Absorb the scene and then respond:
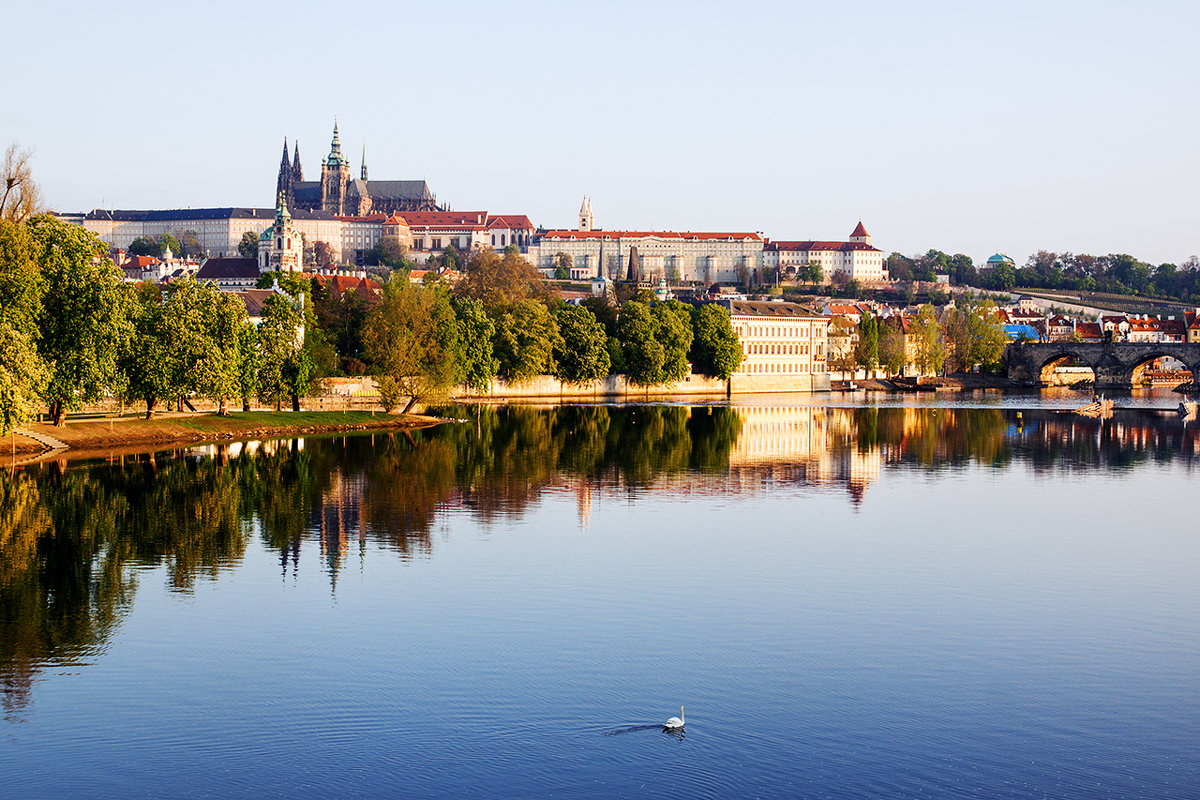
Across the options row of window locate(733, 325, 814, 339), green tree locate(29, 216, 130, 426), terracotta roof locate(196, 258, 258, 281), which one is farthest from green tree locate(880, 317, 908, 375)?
green tree locate(29, 216, 130, 426)

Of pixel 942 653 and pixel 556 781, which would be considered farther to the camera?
pixel 942 653

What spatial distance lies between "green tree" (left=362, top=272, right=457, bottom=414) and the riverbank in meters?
1.68

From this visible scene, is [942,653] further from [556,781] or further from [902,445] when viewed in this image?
[902,445]

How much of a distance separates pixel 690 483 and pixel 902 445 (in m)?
19.0

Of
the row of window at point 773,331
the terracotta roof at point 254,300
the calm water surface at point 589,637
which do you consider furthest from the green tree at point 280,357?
the row of window at point 773,331

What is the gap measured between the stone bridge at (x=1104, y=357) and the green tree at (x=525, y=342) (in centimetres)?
6916

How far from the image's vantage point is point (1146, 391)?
136 m

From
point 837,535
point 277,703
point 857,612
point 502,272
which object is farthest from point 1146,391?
point 277,703

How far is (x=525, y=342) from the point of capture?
92.0m

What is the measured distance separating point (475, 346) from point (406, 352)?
1536cm

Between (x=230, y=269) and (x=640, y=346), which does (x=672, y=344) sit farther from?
(x=230, y=269)

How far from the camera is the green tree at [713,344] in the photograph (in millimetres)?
111500

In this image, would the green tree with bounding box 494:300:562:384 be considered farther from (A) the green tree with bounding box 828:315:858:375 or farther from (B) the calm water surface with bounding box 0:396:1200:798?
(B) the calm water surface with bounding box 0:396:1200:798

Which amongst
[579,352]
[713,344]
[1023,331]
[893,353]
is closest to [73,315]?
[579,352]
